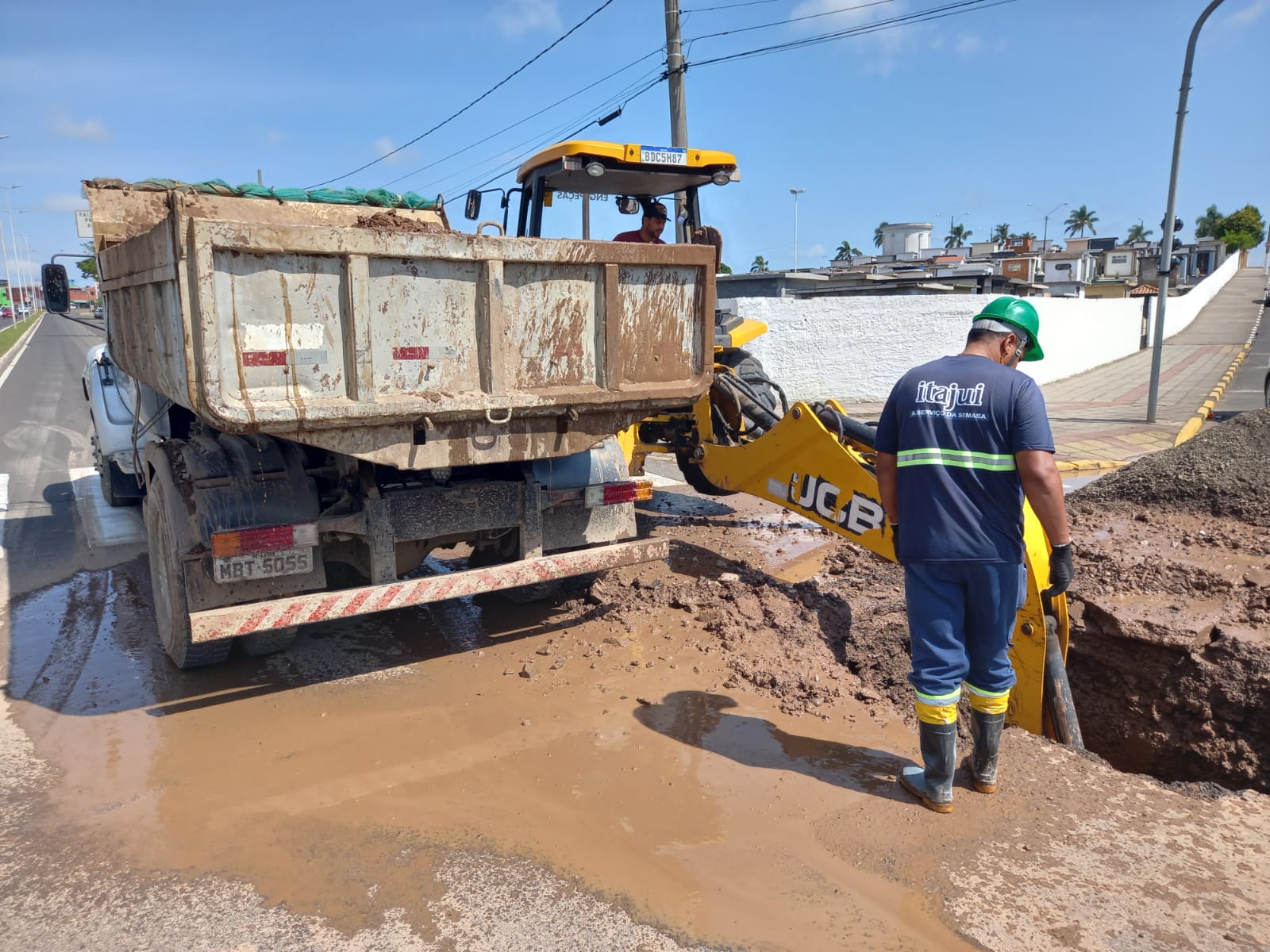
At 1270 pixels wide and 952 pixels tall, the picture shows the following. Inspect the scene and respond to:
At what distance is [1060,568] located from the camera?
3.39m

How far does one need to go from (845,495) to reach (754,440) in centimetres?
126

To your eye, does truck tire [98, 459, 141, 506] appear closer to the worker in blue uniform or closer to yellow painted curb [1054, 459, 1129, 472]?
the worker in blue uniform

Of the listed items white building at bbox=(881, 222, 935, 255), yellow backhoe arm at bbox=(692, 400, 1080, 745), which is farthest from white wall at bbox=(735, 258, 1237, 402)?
white building at bbox=(881, 222, 935, 255)

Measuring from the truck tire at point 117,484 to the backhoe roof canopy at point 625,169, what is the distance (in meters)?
4.65

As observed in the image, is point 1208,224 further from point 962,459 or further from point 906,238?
point 962,459

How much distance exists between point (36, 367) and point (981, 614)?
28.0m

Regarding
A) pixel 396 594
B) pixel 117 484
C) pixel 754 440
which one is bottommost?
pixel 117 484

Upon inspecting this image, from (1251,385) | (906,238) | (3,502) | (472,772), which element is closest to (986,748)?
(472,772)

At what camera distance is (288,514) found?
172 inches

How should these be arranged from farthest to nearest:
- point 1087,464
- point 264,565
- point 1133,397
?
point 1133,397 < point 1087,464 < point 264,565

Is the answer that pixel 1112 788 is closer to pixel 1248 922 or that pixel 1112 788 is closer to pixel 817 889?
pixel 1248 922

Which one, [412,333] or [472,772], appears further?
[412,333]

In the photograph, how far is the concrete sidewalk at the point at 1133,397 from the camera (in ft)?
39.0

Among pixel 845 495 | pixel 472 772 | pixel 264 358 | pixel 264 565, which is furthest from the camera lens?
pixel 845 495
